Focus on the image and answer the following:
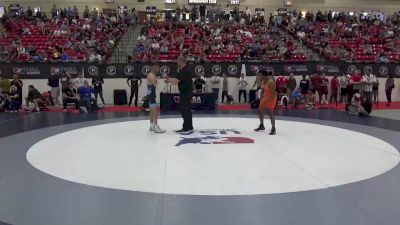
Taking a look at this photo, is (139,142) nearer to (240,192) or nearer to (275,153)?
(275,153)

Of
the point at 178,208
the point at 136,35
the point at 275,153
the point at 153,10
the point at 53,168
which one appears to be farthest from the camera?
the point at 153,10

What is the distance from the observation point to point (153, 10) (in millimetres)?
33219

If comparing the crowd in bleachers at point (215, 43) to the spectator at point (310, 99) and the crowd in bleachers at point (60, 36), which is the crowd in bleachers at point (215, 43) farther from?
the spectator at point (310, 99)

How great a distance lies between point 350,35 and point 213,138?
21.4 meters

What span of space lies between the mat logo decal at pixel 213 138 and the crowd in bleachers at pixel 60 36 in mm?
11126

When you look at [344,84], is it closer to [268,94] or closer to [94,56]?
[268,94]

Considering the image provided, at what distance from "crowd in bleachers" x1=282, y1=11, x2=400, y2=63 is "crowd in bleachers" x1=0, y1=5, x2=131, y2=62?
1157 cm

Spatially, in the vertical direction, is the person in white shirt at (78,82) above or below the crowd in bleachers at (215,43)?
below

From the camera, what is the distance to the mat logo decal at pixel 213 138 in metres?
8.32

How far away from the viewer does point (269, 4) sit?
3603cm

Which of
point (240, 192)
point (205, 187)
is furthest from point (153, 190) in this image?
point (240, 192)

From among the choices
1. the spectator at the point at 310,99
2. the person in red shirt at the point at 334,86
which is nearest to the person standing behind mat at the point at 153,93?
the spectator at the point at 310,99

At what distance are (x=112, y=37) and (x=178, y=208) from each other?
20847 millimetres

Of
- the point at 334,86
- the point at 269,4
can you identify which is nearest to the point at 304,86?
the point at 334,86
